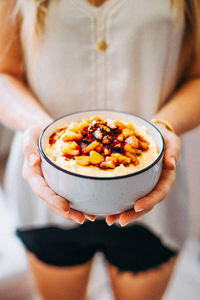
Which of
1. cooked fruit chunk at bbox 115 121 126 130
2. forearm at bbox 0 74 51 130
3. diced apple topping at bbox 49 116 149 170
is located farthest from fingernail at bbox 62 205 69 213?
forearm at bbox 0 74 51 130

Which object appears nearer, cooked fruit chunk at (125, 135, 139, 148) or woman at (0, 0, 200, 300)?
cooked fruit chunk at (125, 135, 139, 148)

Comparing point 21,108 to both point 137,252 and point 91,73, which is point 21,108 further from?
point 137,252

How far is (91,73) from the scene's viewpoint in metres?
0.89

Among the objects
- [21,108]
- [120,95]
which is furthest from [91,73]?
[21,108]

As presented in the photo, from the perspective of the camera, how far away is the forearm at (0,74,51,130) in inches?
33.9

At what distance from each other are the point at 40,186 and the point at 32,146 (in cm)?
9

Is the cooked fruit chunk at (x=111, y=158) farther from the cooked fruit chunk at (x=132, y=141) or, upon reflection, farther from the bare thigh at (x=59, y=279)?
the bare thigh at (x=59, y=279)

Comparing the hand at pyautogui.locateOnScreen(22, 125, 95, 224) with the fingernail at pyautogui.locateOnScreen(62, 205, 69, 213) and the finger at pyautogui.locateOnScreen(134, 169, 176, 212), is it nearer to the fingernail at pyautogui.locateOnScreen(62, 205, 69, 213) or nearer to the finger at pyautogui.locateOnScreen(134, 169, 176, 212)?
the fingernail at pyautogui.locateOnScreen(62, 205, 69, 213)

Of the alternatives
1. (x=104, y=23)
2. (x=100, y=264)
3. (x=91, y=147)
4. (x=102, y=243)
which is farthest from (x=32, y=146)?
(x=100, y=264)

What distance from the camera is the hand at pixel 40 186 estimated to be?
60cm

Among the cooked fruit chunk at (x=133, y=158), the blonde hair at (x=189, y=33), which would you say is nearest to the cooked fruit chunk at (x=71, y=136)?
the cooked fruit chunk at (x=133, y=158)

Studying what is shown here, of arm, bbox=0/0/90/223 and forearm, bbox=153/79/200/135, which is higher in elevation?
arm, bbox=0/0/90/223

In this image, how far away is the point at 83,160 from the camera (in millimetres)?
551

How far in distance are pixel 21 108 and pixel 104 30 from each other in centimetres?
33
